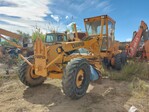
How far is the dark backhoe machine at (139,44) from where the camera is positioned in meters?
11.6

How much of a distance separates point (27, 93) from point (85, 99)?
190 centimetres

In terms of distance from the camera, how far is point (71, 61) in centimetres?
570

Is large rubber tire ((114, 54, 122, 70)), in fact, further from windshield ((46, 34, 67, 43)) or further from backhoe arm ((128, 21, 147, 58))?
windshield ((46, 34, 67, 43))

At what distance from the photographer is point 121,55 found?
33.8ft

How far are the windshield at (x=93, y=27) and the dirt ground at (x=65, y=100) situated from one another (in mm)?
2582

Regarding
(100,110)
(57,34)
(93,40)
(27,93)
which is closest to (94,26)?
(93,40)

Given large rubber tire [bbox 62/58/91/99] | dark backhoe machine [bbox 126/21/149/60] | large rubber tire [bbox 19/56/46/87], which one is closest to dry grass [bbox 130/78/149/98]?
large rubber tire [bbox 62/58/91/99]

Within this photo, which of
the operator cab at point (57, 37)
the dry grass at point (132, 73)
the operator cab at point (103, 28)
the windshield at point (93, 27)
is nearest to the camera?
the dry grass at point (132, 73)

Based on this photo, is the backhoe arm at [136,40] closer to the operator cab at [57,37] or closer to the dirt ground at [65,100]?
the dirt ground at [65,100]

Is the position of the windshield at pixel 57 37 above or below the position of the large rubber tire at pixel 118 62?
above

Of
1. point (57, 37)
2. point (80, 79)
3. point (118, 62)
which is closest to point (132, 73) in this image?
point (118, 62)

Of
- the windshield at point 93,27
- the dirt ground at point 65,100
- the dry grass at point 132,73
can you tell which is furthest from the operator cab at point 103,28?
the dirt ground at point 65,100

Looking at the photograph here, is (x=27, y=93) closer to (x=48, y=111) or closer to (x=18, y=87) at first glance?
(x=18, y=87)

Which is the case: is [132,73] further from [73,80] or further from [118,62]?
[73,80]
